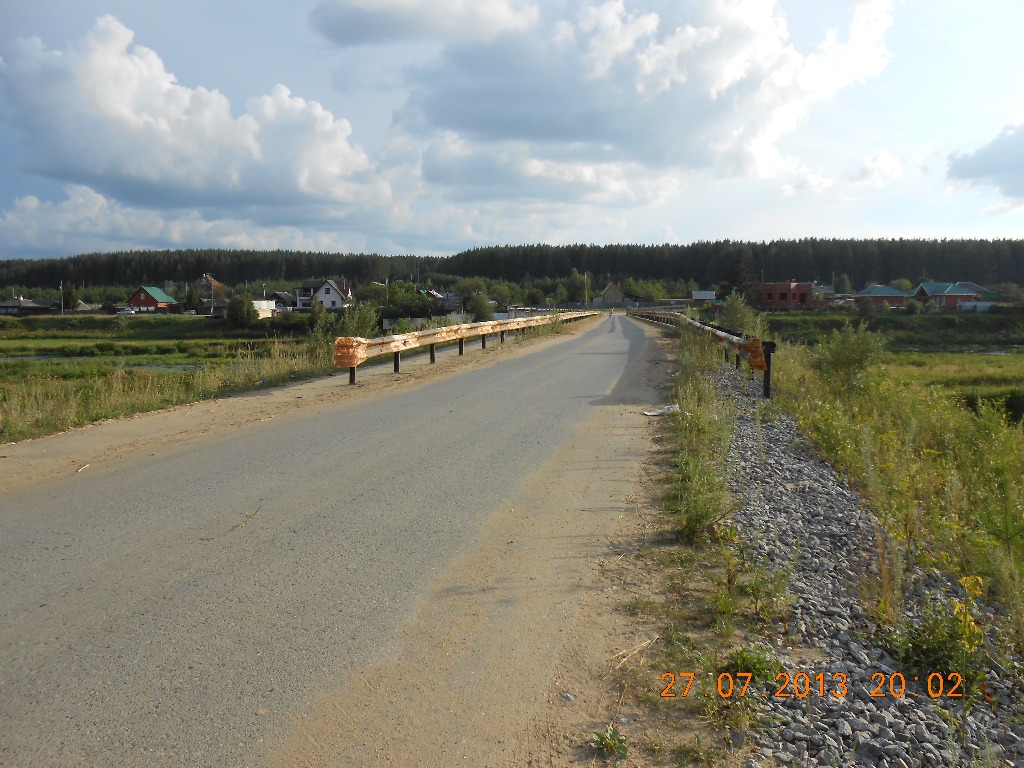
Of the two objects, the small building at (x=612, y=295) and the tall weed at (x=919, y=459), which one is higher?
the small building at (x=612, y=295)

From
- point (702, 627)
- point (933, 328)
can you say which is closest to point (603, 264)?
point (933, 328)

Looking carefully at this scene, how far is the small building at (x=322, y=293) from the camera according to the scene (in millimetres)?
135375

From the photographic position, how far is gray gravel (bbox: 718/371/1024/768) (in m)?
3.18

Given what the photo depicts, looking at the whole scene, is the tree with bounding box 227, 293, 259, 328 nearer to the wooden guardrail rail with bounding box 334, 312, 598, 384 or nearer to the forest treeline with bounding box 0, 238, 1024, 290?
the wooden guardrail rail with bounding box 334, 312, 598, 384

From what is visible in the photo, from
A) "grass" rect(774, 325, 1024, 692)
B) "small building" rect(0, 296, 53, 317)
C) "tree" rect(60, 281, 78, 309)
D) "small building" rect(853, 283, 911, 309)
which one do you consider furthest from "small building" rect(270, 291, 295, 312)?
"grass" rect(774, 325, 1024, 692)

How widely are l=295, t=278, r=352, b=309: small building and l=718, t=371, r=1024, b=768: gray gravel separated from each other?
419ft

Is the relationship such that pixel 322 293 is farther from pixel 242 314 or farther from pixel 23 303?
pixel 242 314

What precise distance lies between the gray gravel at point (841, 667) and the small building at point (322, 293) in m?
128

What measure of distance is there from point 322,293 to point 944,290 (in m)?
112

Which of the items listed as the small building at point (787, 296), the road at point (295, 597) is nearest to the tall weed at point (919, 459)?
the road at point (295, 597)

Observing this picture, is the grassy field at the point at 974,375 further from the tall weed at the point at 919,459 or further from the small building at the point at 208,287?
the small building at the point at 208,287

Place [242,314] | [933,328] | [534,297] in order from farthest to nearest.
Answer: [534,297], [242,314], [933,328]

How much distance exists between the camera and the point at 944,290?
12500cm

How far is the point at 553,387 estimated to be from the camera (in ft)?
46.9
